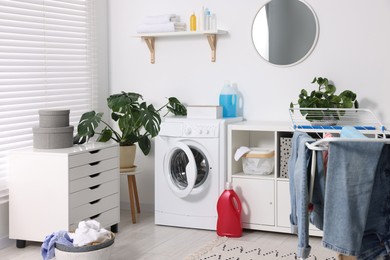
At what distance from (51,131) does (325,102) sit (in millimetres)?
1810

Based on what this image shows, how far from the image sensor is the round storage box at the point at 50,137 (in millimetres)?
3857

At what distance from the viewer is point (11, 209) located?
3.82 m

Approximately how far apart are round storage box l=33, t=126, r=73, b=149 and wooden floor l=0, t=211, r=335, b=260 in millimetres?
666

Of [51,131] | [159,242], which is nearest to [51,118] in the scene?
[51,131]

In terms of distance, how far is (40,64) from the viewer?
4.25m

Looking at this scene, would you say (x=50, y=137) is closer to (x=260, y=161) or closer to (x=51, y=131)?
(x=51, y=131)

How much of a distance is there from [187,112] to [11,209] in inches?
56.4

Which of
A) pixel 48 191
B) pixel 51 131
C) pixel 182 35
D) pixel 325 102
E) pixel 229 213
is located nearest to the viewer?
pixel 48 191

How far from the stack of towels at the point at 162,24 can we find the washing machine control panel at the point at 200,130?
32.5 inches

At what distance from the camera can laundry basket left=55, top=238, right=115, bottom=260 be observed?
11.0ft

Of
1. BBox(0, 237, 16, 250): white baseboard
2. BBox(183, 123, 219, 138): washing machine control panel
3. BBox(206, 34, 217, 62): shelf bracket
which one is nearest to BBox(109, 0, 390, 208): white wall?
BBox(206, 34, 217, 62): shelf bracket

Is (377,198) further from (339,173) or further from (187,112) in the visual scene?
(187,112)

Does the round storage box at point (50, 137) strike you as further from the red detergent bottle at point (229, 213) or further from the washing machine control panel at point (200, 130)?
the red detergent bottle at point (229, 213)

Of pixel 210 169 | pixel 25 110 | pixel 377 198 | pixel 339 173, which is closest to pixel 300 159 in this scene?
pixel 339 173
